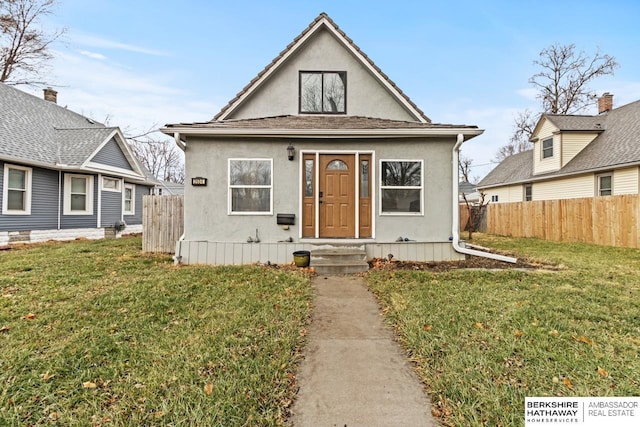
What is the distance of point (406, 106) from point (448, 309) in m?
6.56

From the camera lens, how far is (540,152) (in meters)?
15.7

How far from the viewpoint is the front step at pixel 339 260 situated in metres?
6.19

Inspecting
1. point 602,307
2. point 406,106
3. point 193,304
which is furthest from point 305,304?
point 406,106

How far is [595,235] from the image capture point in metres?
10.5

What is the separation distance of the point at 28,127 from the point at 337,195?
40.2 ft

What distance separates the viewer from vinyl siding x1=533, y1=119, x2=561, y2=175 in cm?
1456

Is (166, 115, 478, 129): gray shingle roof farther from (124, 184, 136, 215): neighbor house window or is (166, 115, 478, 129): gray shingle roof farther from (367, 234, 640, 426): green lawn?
(124, 184, 136, 215): neighbor house window

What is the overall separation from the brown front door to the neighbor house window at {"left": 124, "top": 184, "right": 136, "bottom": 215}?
1189 centimetres

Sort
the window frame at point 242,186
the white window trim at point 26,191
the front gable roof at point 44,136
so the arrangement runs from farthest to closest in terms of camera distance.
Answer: the front gable roof at point 44,136 < the white window trim at point 26,191 < the window frame at point 242,186

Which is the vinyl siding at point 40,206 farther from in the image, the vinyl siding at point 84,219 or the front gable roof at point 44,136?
the front gable roof at point 44,136

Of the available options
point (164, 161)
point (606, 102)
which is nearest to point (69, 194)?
point (606, 102)

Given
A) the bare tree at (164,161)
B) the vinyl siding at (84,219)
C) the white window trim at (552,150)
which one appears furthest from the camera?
the bare tree at (164,161)

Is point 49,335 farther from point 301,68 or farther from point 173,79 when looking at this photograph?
point 173,79

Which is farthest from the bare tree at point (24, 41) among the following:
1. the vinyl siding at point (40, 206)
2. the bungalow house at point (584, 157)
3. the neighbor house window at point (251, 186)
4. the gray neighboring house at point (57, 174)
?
the bungalow house at point (584, 157)
